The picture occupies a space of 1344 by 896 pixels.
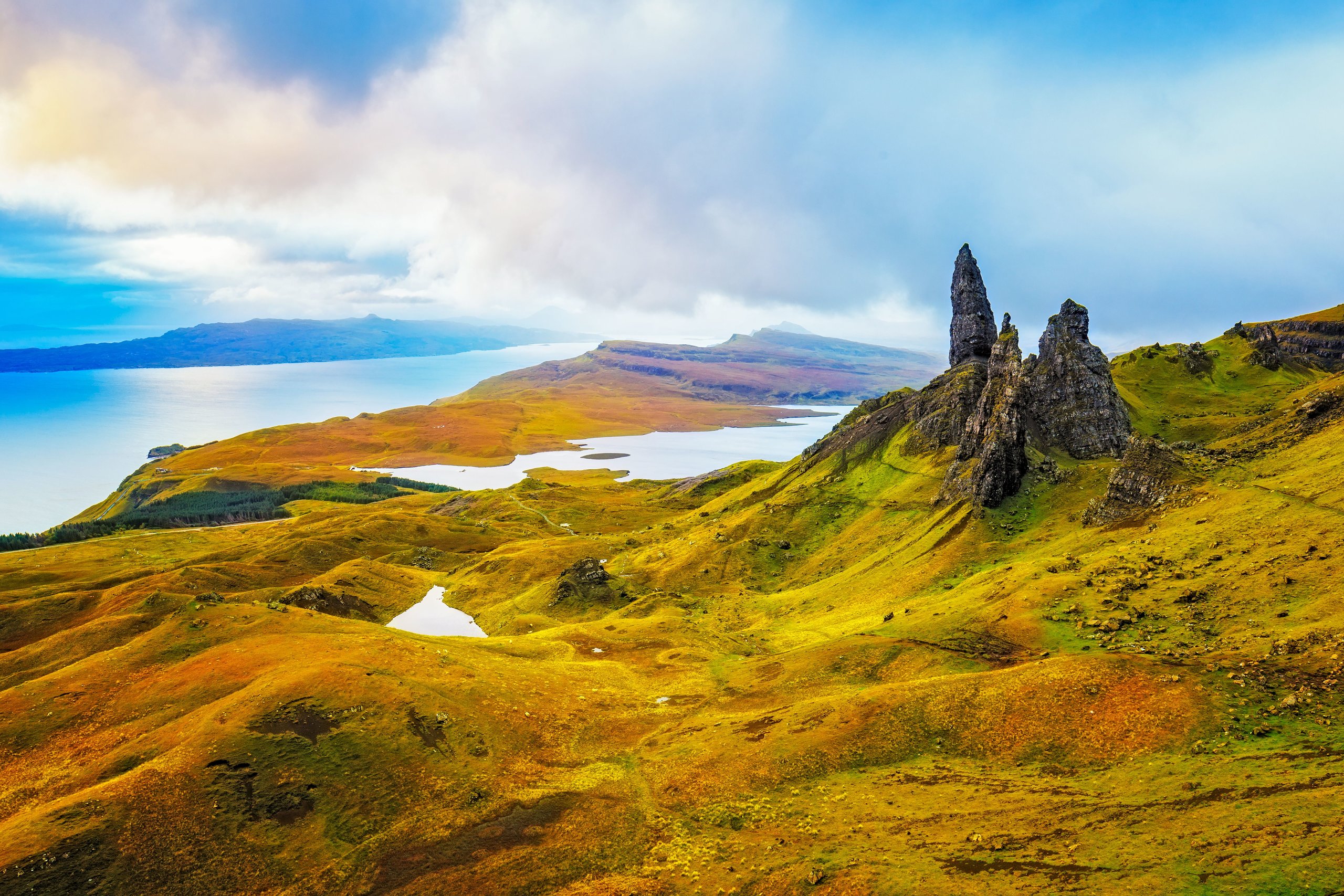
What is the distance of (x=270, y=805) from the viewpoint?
42719mm

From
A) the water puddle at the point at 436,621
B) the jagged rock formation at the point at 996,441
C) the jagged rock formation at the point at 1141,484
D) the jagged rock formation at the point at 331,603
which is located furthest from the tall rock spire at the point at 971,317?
the jagged rock formation at the point at 331,603

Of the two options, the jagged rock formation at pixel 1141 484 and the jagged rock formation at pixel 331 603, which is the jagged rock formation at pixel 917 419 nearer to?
the jagged rock formation at pixel 1141 484

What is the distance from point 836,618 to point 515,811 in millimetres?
47489

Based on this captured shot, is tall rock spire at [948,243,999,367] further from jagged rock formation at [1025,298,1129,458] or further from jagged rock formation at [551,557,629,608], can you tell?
jagged rock formation at [551,557,629,608]

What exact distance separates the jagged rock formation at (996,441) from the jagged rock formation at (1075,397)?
474cm

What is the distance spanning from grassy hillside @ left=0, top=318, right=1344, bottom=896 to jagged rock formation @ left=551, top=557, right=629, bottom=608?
20222 mm

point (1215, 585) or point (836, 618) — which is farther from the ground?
point (1215, 585)

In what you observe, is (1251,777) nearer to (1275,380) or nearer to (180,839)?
(180,839)

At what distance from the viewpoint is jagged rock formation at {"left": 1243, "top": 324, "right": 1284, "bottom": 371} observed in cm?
13488

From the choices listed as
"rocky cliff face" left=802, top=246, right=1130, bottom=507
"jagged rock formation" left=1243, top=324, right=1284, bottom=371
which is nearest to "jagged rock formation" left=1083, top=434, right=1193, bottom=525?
"rocky cliff face" left=802, top=246, right=1130, bottom=507

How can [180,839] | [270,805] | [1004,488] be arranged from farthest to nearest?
[1004,488] < [270,805] < [180,839]

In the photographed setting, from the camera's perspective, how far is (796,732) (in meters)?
49.7

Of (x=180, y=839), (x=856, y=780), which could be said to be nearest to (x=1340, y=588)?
(x=856, y=780)

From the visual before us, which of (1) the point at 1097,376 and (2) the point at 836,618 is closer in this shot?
(2) the point at 836,618
